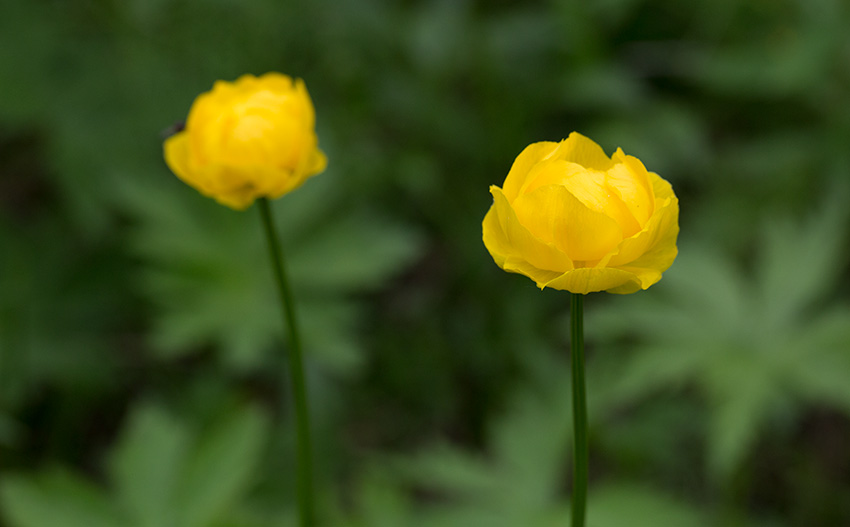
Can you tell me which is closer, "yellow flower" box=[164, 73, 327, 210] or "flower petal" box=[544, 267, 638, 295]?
"flower petal" box=[544, 267, 638, 295]

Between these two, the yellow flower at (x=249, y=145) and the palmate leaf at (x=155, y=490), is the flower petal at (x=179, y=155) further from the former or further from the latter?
the palmate leaf at (x=155, y=490)

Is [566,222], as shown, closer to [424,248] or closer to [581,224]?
[581,224]

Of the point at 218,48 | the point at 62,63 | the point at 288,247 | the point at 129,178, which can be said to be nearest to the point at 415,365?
the point at 288,247

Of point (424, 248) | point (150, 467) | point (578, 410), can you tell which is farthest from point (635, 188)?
point (424, 248)

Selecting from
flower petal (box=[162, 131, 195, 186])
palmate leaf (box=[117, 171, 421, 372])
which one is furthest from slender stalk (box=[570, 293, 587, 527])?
palmate leaf (box=[117, 171, 421, 372])

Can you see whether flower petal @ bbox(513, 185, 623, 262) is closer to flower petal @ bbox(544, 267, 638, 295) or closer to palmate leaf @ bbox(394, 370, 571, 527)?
flower petal @ bbox(544, 267, 638, 295)

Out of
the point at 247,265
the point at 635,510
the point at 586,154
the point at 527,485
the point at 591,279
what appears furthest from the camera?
the point at 247,265

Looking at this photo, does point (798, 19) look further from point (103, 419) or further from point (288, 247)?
point (103, 419)
